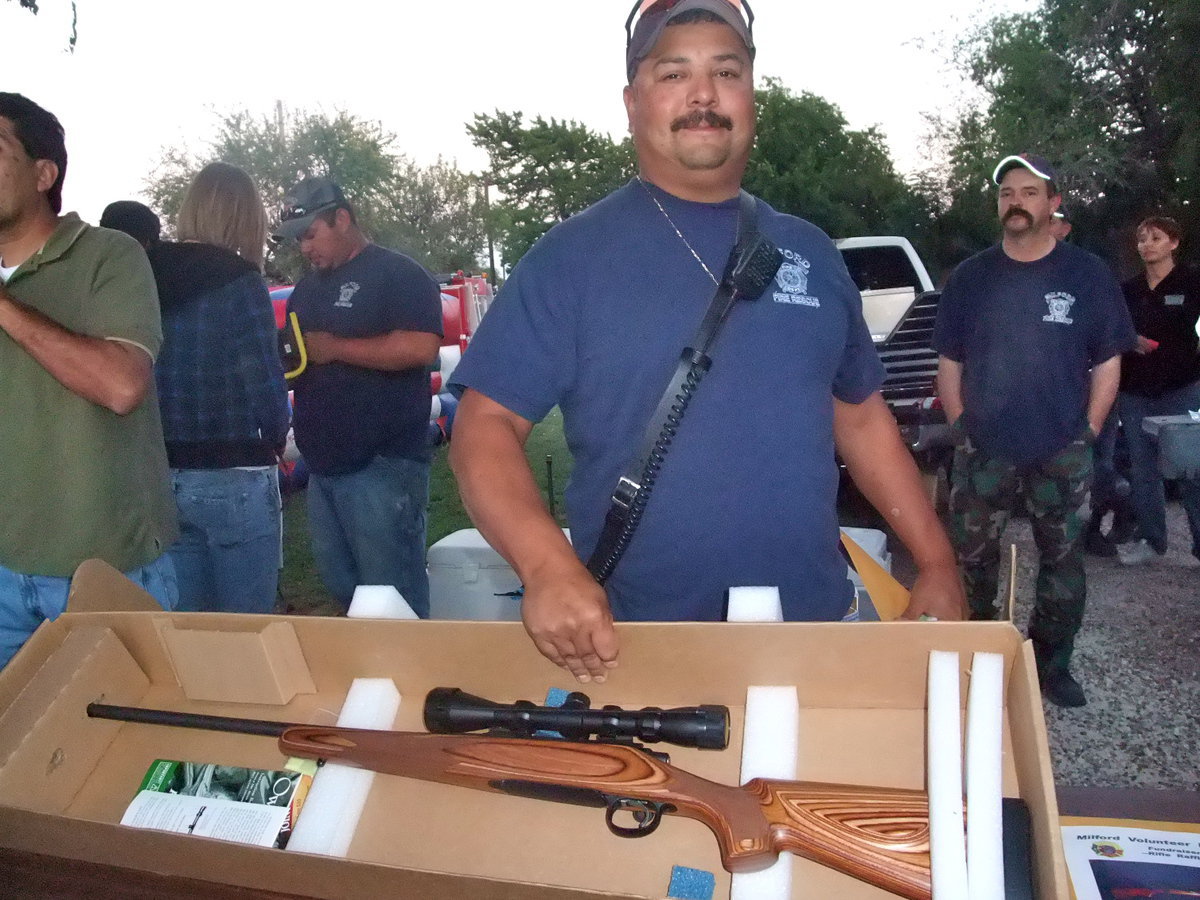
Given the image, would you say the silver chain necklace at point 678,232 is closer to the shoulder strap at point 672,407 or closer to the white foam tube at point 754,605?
the shoulder strap at point 672,407

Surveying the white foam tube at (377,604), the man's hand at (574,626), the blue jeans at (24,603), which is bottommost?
the man's hand at (574,626)

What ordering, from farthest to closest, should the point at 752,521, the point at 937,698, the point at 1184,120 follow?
the point at 1184,120, the point at 752,521, the point at 937,698

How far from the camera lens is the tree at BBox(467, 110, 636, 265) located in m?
41.5

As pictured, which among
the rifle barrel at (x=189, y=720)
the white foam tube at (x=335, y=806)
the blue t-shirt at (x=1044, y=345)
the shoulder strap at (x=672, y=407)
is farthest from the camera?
the blue t-shirt at (x=1044, y=345)

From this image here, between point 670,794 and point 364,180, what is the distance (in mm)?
45782

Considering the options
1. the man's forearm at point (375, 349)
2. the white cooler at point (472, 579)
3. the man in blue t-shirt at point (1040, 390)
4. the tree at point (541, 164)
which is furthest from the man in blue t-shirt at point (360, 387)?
the tree at point (541, 164)

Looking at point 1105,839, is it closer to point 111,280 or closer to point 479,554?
point 111,280

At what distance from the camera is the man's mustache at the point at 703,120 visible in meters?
1.68

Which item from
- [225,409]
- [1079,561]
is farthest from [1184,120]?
[225,409]

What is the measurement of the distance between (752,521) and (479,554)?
236 cm

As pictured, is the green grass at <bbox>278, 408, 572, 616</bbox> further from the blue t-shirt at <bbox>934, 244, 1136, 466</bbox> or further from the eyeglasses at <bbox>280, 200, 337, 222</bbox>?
the blue t-shirt at <bbox>934, 244, 1136, 466</bbox>

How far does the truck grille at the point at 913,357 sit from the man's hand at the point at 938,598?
423cm

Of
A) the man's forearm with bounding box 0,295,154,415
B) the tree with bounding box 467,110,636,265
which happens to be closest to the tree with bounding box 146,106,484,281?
the tree with bounding box 467,110,636,265

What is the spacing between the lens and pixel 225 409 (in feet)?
10.4
